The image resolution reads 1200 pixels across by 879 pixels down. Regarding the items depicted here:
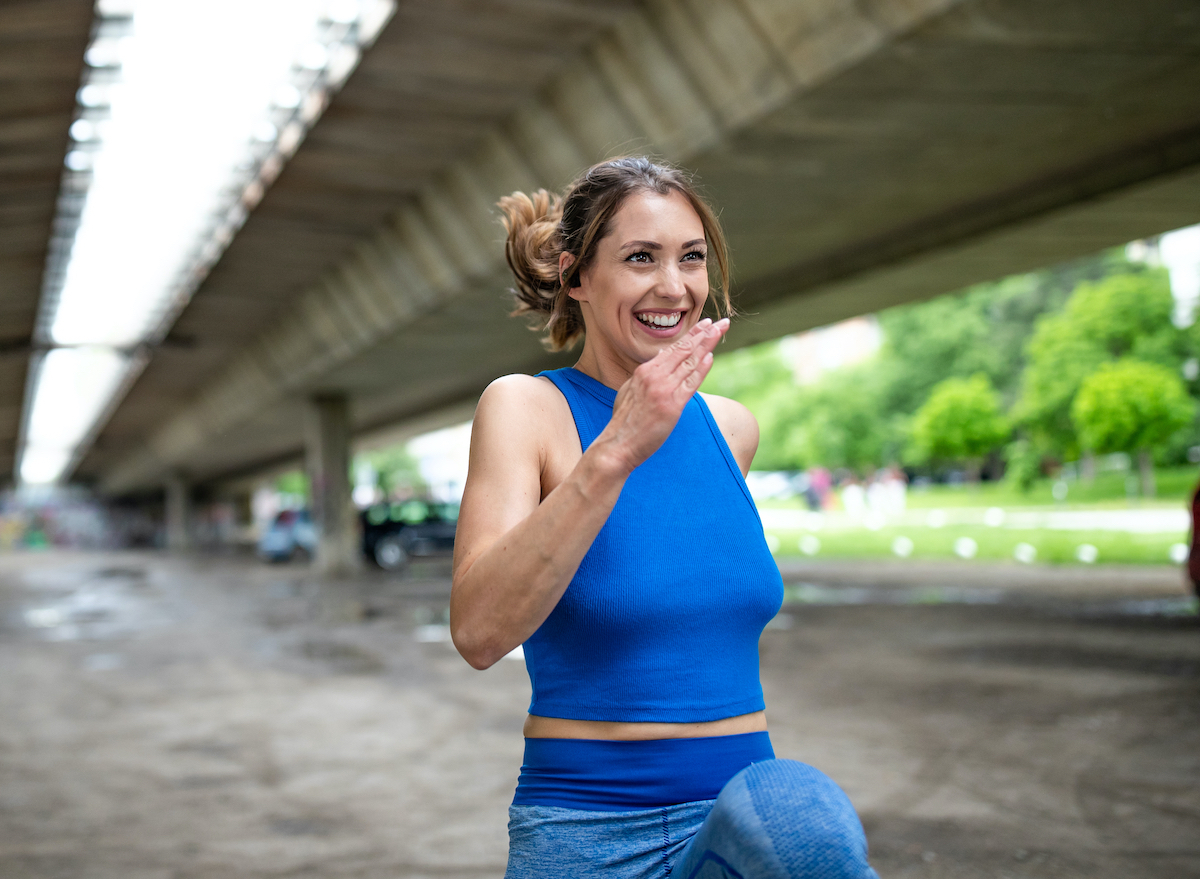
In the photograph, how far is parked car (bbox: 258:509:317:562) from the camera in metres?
39.3

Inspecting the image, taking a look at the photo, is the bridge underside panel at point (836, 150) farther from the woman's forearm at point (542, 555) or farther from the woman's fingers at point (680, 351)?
the woman's forearm at point (542, 555)

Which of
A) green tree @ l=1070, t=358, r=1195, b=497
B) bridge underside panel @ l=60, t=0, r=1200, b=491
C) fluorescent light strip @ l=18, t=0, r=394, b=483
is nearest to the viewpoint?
bridge underside panel @ l=60, t=0, r=1200, b=491

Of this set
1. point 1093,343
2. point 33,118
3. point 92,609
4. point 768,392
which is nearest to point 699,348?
point 33,118

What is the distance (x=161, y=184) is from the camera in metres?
15.2

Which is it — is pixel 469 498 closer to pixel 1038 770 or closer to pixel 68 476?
pixel 1038 770

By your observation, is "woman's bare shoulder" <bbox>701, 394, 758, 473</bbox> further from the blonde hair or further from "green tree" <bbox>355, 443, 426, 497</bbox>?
"green tree" <bbox>355, 443, 426, 497</bbox>

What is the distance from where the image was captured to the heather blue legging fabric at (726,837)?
1488mm

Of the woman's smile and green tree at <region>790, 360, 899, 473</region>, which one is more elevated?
green tree at <region>790, 360, 899, 473</region>

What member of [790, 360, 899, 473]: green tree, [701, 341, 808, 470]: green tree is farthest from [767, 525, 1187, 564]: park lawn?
[701, 341, 808, 470]: green tree

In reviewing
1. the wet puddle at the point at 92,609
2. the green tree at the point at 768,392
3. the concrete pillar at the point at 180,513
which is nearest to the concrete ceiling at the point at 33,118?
the wet puddle at the point at 92,609

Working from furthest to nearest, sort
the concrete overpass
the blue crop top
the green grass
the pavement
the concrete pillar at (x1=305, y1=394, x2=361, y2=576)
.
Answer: the concrete pillar at (x1=305, y1=394, x2=361, y2=576) → the green grass → the concrete overpass → the pavement → the blue crop top

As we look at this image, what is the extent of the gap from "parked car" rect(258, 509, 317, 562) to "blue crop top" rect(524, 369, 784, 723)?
37.7 meters

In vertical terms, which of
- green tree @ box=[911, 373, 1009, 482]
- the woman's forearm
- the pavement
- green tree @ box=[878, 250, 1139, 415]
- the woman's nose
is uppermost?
green tree @ box=[878, 250, 1139, 415]

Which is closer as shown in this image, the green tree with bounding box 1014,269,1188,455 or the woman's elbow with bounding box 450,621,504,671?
the woman's elbow with bounding box 450,621,504,671
